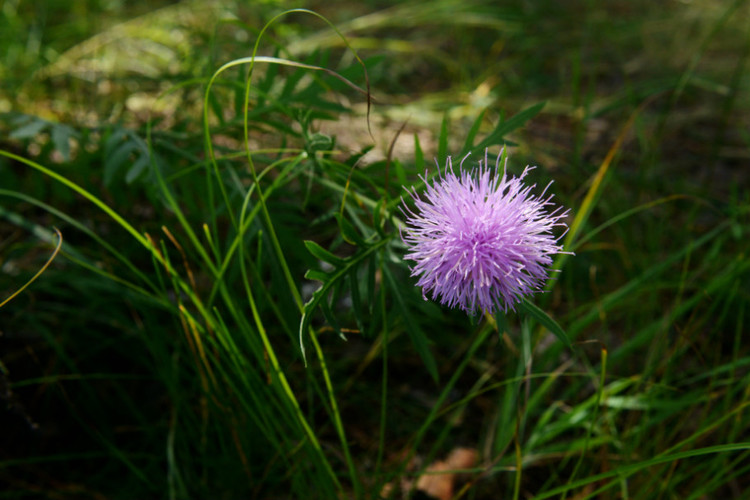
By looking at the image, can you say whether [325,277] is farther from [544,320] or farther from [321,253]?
[544,320]

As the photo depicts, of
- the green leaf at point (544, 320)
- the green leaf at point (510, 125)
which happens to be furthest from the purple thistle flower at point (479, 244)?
the green leaf at point (510, 125)

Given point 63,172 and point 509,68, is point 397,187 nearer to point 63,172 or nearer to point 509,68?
point 63,172

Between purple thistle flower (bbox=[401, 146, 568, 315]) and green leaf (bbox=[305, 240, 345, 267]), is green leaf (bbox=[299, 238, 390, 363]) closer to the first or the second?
green leaf (bbox=[305, 240, 345, 267])

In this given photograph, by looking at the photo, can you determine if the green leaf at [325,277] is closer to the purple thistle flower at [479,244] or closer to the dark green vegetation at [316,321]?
the dark green vegetation at [316,321]

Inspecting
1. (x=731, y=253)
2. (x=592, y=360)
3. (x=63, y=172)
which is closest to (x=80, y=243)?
(x=63, y=172)

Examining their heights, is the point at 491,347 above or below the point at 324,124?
below

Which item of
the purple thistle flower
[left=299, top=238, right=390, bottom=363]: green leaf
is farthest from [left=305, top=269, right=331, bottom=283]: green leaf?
the purple thistle flower

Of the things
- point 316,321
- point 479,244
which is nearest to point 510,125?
point 479,244
